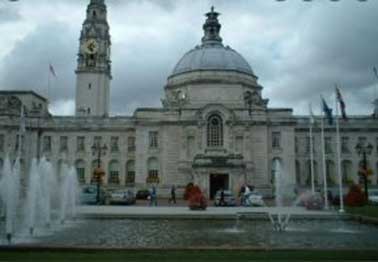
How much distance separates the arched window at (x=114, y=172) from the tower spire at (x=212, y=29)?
1039 inches

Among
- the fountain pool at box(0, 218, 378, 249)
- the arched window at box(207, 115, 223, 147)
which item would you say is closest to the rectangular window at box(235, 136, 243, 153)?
the arched window at box(207, 115, 223, 147)

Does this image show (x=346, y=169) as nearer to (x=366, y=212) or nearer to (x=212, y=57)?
(x=212, y=57)

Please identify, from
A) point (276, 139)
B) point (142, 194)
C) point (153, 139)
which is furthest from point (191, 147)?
point (276, 139)

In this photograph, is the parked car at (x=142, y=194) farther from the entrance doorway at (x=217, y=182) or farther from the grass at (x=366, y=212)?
the grass at (x=366, y=212)

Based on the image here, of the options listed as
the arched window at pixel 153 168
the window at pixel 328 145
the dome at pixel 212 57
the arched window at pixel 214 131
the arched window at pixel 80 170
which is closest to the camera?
the arched window at pixel 214 131

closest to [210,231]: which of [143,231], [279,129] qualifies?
[143,231]

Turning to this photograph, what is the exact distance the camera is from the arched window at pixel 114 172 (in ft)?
237

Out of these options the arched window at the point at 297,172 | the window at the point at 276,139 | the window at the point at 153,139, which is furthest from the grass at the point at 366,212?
the window at the point at 153,139

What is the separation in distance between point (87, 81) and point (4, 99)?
13972 millimetres

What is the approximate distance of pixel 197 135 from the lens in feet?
220

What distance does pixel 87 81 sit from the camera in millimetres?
84688

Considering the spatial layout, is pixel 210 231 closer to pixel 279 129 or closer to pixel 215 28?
pixel 279 129

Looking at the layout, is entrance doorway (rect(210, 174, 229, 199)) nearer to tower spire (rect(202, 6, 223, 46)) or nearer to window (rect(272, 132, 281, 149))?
window (rect(272, 132, 281, 149))

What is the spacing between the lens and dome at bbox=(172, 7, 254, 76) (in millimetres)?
76125
